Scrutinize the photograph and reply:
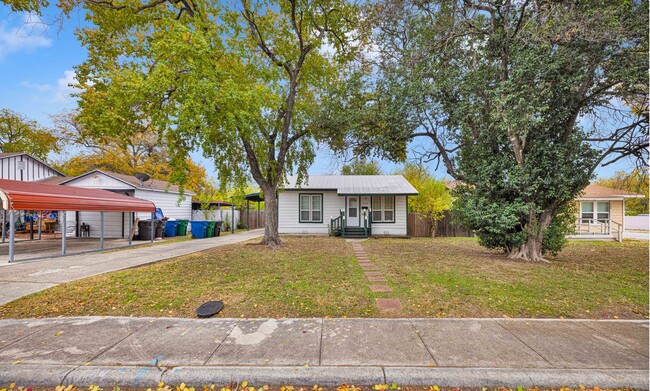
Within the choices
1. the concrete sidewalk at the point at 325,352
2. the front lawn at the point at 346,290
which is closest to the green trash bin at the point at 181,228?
the front lawn at the point at 346,290

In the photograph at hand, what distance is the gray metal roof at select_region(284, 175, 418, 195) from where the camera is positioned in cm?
1508

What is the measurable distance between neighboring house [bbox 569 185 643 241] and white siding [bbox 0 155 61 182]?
3398 cm

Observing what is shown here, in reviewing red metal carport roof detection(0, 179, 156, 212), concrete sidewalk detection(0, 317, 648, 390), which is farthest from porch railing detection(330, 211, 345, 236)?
concrete sidewalk detection(0, 317, 648, 390)

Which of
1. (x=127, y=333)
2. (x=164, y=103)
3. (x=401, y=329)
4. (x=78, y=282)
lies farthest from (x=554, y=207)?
(x=78, y=282)

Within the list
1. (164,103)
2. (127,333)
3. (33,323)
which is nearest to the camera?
(127,333)

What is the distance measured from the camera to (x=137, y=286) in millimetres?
5480

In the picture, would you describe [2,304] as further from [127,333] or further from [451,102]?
[451,102]

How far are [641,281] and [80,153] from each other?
114ft

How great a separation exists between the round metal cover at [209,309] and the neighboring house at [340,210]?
37.1 ft

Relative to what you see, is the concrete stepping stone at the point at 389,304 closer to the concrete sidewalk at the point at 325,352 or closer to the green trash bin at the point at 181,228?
the concrete sidewalk at the point at 325,352

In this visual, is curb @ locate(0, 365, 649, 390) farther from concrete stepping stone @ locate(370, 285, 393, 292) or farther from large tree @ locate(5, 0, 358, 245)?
large tree @ locate(5, 0, 358, 245)

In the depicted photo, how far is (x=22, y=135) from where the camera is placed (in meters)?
23.2

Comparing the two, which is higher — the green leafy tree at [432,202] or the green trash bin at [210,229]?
the green leafy tree at [432,202]

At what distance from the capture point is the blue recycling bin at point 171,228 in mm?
15602
